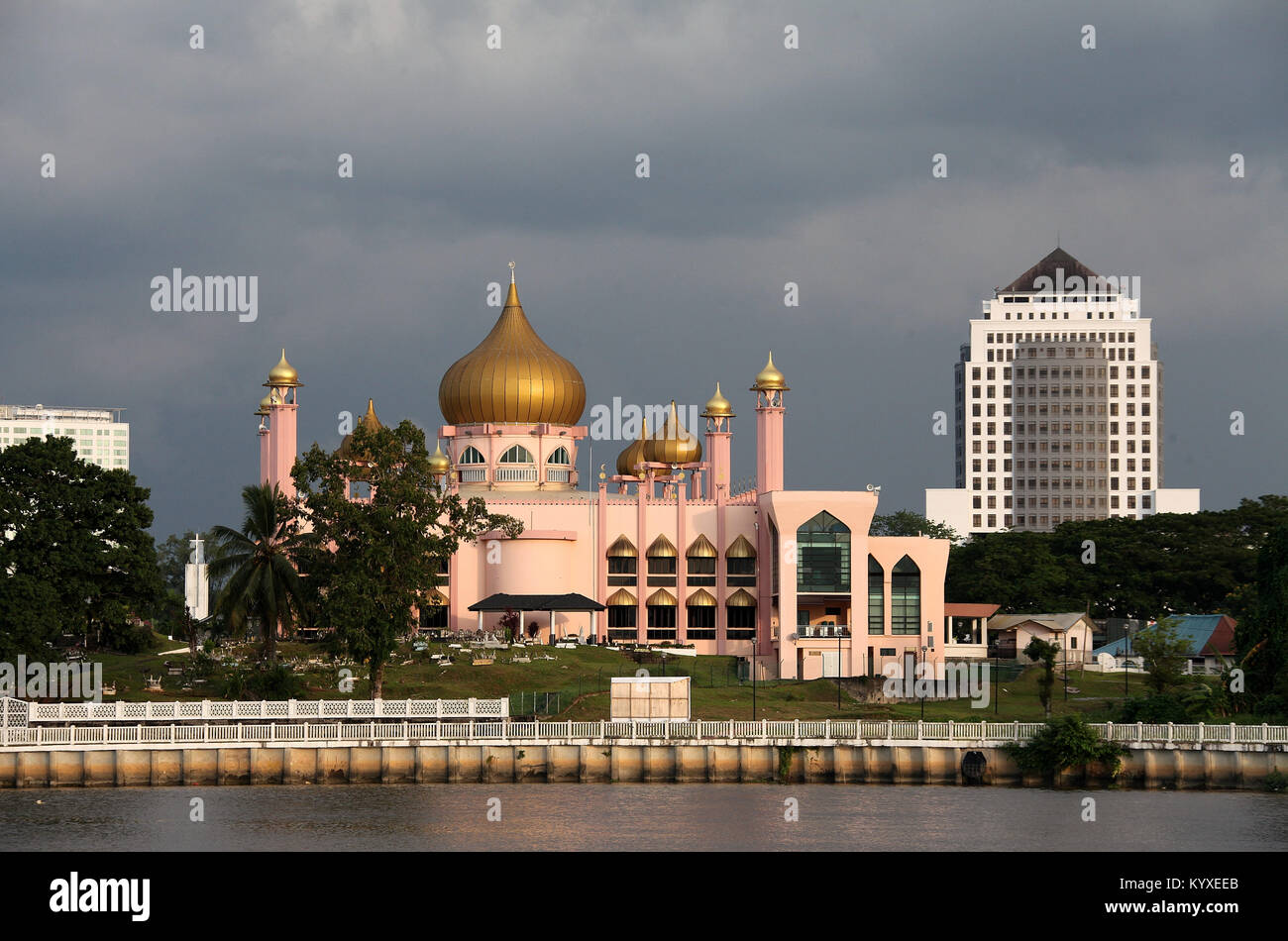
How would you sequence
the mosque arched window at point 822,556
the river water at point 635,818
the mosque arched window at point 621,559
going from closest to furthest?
the river water at point 635,818, the mosque arched window at point 822,556, the mosque arched window at point 621,559

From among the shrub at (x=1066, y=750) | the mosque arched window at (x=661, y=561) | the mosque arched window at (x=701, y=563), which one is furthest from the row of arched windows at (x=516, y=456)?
the shrub at (x=1066, y=750)

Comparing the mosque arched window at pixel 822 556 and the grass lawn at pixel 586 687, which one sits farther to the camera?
the mosque arched window at pixel 822 556

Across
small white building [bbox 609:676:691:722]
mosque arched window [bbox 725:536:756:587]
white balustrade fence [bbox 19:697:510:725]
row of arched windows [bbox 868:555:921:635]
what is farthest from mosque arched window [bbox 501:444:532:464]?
small white building [bbox 609:676:691:722]

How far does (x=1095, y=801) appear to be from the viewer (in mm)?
54250

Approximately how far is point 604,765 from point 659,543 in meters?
38.5

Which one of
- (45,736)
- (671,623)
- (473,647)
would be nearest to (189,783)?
(45,736)

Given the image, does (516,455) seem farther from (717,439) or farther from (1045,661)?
(1045,661)

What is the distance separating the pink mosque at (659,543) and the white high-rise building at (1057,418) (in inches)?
3683

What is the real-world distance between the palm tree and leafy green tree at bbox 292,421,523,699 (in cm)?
306

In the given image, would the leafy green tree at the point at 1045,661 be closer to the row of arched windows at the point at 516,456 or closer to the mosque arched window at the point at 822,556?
the mosque arched window at the point at 822,556

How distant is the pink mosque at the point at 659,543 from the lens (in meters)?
90.0

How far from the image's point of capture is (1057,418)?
635ft

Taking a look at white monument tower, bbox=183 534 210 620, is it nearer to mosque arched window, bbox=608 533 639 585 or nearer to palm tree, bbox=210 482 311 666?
mosque arched window, bbox=608 533 639 585
